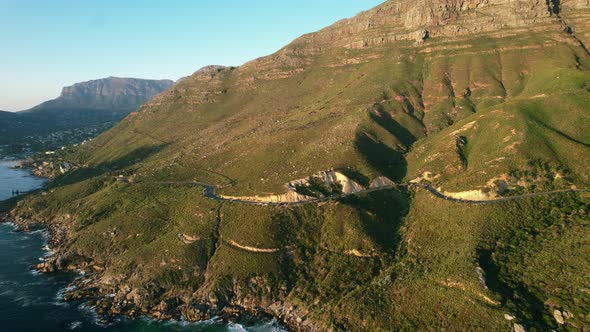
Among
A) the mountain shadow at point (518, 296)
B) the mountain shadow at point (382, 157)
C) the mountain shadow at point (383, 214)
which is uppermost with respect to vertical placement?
the mountain shadow at point (382, 157)

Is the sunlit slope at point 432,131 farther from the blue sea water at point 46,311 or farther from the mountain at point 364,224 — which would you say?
the blue sea water at point 46,311

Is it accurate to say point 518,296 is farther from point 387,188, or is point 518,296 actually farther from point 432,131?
point 432,131

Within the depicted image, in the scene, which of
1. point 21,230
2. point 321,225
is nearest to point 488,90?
point 321,225

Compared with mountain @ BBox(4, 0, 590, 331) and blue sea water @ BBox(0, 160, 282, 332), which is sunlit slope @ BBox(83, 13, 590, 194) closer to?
Answer: mountain @ BBox(4, 0, 590, 331)

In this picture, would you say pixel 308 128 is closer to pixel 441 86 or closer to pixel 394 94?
pixel 394 94

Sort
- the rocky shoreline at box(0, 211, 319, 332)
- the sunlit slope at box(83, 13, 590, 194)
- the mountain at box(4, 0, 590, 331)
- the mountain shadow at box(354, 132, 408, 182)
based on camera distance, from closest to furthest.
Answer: the mountain at box(4, 0, 590, 331)
the rocky shoreline at box(0, 211, 319, 332)
the sunlit slope at box(83, 13, 590, 194)
the mountain shadow at box(354, 132, 408, 182)

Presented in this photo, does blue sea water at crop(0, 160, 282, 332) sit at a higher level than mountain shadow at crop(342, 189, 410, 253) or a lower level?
higher

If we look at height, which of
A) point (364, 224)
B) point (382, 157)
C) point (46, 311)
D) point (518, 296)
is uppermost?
point (46, 311)

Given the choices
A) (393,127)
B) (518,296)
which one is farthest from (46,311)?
(393,127)

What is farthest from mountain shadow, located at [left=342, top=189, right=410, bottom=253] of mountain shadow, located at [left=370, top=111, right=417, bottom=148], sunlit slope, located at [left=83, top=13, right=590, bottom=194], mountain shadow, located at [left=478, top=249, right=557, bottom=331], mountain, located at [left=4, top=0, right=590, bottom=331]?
mountain shadow, located at [left=370, top=111, right=417, bottom=148]

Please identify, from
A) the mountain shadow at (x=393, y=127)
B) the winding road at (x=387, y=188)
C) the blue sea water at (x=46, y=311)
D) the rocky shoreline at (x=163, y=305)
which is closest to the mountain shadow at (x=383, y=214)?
the winding road at (x=387, y=188)

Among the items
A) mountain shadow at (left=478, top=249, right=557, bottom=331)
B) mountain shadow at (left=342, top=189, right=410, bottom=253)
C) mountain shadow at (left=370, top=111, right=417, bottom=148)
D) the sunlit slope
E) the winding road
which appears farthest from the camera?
mountain shadow at (left=370, top=111, right=417, bottom=148)
